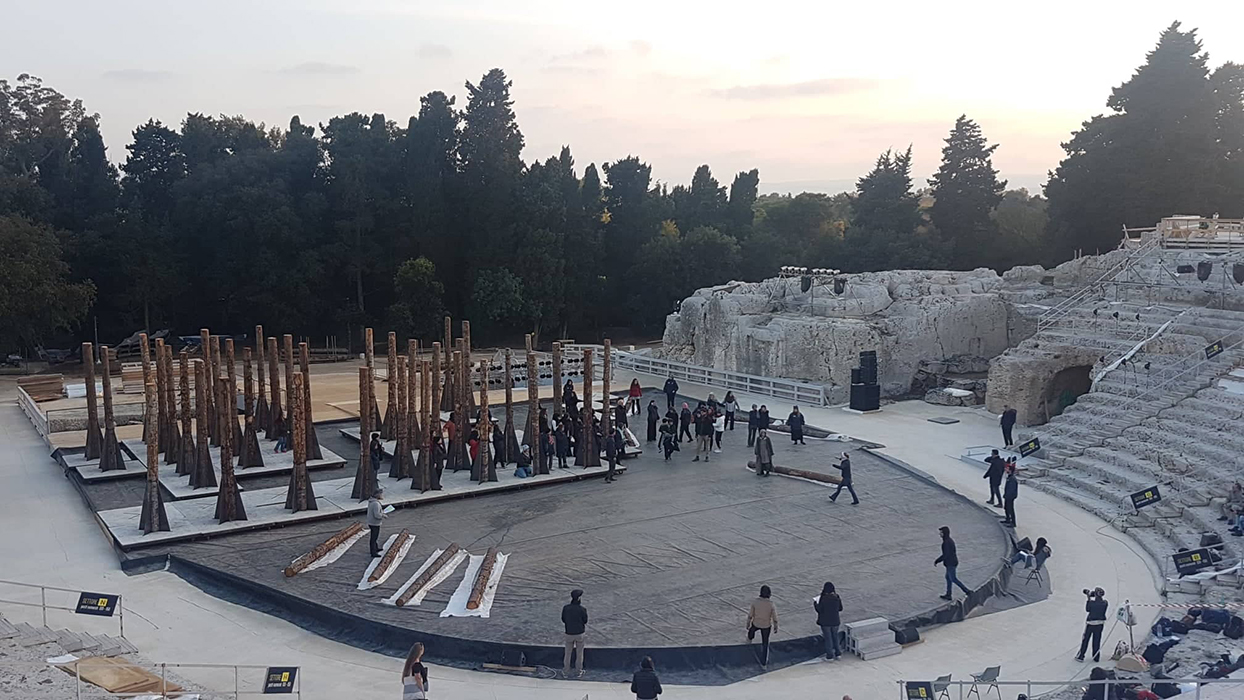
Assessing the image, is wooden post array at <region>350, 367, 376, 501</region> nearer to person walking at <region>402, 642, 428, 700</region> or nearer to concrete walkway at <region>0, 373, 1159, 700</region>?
concrete walkway at <region>0, 373, 1159, 700</region>

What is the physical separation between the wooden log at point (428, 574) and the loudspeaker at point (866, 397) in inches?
655

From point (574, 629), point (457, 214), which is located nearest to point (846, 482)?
point (574, 629)

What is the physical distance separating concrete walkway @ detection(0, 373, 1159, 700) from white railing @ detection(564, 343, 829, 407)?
10.7m

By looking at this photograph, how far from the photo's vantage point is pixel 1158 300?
2891 centimetres

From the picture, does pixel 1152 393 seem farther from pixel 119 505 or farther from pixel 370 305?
pixel 370 305

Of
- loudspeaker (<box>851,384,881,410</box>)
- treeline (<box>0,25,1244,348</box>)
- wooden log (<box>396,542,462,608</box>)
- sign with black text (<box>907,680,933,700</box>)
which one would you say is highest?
treeline (<box>0,25,1244,348</box>)

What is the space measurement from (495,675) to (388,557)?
4.24m

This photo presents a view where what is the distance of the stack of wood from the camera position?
3278 cm

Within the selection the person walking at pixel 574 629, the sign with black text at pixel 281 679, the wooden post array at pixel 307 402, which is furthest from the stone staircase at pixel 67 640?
the wooden post array at pixel 307 402

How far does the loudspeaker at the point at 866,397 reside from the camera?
30.4m

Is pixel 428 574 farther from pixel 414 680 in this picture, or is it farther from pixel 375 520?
pixel 414 680

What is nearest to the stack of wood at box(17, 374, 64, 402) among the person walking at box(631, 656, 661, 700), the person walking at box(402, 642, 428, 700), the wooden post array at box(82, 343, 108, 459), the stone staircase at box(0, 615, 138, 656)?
the wooden post array at box(82, 343, 108, 459)

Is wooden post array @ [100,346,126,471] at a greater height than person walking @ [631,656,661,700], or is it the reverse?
wooden post array @ [100,346,126,471]

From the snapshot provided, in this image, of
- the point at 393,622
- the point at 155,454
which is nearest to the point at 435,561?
the point at 393,622
